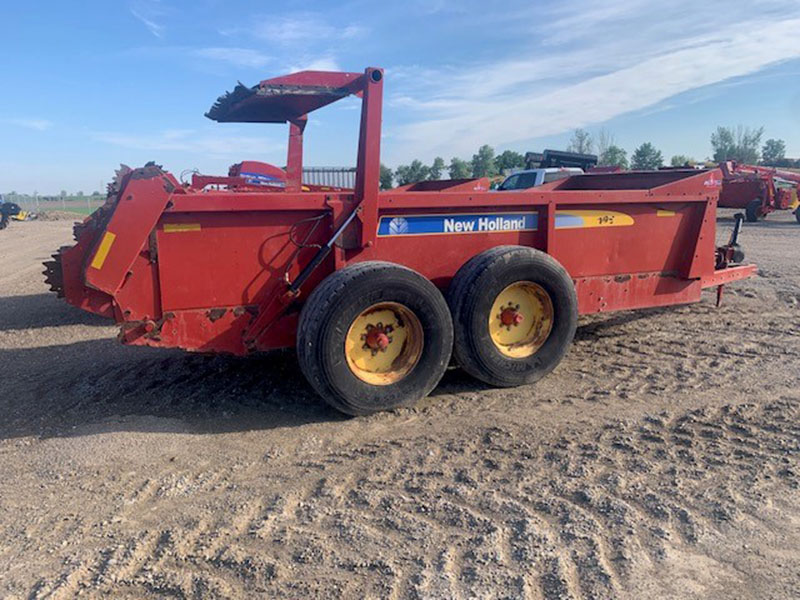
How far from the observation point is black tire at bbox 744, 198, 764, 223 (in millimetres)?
20625

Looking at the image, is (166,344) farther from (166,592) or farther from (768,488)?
(768,488)

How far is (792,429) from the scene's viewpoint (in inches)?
160

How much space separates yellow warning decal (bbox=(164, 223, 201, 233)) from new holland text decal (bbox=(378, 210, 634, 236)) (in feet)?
4.34

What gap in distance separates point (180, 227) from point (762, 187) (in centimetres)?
2114

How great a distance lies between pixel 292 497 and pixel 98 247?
6.85ft

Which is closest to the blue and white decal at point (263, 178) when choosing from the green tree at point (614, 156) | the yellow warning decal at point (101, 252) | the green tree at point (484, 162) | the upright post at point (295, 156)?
the upright post at point (295, 156)

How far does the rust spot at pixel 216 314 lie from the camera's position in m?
4.41

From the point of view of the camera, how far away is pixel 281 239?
4488mm

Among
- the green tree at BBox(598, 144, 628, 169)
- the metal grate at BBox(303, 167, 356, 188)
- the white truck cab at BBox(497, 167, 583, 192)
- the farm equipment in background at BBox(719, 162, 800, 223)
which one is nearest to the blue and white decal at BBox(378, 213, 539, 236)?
the metal grate at BBox(303, 167, 356, 188)

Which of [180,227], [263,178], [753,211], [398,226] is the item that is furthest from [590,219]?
[753,211]

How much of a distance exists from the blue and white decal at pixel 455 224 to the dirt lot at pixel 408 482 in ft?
4.14

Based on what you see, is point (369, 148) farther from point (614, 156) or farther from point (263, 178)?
point (614, 156)

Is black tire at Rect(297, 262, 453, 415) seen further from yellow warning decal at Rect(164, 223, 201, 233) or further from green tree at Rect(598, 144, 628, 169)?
green tree at Rect(598, 144, 628, 169)

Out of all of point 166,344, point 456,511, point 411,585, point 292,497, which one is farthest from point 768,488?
point 166,344
